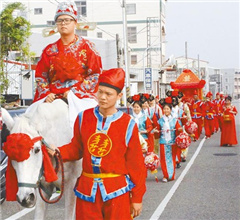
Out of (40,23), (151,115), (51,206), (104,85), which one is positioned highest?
(40,23)

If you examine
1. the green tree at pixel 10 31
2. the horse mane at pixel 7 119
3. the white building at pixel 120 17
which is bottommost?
the horse mane at pixel 7 119

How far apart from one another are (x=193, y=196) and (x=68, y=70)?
4348mm

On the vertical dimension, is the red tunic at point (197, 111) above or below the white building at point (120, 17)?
below

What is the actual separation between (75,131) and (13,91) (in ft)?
61.3

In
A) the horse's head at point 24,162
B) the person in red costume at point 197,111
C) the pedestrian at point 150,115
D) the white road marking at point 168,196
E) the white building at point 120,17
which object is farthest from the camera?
the white building at point 120,17

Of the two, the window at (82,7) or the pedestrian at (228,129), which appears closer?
the pedestrian at (228,129)

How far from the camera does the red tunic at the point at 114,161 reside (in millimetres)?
4137

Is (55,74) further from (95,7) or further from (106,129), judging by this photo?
(95,7)

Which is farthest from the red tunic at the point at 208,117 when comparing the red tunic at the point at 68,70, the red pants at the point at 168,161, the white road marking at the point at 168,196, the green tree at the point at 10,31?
the red tunic at the point at 68,70

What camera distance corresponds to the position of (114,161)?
4145 mm

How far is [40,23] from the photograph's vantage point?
53.6m

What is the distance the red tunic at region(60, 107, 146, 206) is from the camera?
13.6ft

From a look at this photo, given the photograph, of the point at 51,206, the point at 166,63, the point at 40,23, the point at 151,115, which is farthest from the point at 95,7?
the point at 51,206

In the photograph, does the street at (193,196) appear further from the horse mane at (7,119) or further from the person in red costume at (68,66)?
the horse mane at (7,119)
